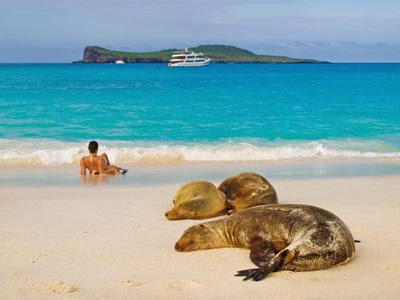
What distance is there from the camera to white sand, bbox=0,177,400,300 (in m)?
5.75

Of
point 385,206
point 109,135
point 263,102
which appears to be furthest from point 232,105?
point 385,206

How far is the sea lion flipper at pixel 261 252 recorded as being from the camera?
652cm

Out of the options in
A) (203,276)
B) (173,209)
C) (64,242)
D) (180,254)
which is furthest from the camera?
(173,209)

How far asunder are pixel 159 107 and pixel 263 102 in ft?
22.8

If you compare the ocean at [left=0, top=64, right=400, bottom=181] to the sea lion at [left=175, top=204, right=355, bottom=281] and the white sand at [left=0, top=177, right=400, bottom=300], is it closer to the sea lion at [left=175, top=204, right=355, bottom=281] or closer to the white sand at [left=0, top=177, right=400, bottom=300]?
the white sand at [left=0, top=177, right=400, bottom=300]

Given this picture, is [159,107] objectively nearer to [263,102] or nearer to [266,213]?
[263,102]

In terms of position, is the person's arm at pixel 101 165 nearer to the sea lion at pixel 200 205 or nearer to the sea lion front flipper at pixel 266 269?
the sea lion at pixel 200 205

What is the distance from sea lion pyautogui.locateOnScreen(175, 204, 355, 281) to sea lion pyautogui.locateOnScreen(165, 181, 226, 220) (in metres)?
1.34

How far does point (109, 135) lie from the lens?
70.8 feet

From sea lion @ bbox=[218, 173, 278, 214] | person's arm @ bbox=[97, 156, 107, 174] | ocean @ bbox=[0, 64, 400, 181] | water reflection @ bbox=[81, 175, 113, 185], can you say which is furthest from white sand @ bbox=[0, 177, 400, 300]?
ocean @ bbox=[0, 64, 400, 181]

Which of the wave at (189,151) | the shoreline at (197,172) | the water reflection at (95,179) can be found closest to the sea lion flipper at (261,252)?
the shoreline at (197,172)

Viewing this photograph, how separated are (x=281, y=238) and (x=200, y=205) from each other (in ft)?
7.14

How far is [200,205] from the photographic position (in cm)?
888

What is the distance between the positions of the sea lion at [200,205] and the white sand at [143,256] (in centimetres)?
20
